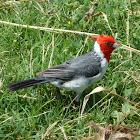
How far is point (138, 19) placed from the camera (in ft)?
17.9

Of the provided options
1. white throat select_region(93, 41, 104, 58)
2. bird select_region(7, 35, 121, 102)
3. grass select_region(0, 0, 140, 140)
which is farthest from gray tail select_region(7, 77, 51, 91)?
white throat select_region(93, 41, 104, 58)

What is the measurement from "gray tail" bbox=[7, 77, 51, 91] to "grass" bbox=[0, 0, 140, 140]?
0.49 feet

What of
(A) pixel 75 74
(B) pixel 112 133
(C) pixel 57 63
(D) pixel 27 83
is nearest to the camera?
(B) pixel 112 133

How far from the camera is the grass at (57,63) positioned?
365 centimetres

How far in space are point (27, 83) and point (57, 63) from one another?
2.61 feet

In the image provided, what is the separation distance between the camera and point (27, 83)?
3893 mm

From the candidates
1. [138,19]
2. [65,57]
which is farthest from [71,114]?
[138,19]

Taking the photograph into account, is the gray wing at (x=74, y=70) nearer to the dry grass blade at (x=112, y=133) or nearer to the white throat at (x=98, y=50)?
the white throat at (x=98, y=50)

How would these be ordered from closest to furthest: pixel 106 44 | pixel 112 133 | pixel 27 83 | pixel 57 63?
pixel 112 133, pixel 27 83, pixel 106 44, pixel 57 63

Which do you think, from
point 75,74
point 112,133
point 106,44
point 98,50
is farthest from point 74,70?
point 112,133

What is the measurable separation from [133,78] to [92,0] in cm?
199

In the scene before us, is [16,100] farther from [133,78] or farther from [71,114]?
[133,78]

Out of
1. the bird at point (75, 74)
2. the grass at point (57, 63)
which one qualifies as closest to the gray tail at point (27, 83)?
the bird at point (75, 74)

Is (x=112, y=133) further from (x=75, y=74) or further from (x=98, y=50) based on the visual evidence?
(x=98, y=50)
